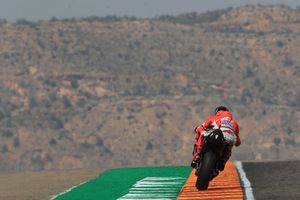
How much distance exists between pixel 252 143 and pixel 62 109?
58.2ft

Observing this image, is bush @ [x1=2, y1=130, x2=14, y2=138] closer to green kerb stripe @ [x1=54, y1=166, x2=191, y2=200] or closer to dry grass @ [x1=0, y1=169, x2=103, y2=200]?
dry grass @ [x1=0, y1=169, x2=103, y2=200]

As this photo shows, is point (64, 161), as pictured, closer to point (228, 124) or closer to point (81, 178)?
point (81, 178)

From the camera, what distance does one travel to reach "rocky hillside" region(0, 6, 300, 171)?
275ft

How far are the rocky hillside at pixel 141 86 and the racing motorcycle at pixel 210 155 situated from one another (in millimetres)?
60516

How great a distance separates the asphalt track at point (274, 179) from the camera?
16.3m

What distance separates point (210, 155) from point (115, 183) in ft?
20.1

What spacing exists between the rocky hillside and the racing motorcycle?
2383 inches

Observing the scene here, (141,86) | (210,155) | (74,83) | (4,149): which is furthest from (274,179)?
(141,86)

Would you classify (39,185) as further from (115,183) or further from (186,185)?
(186,185)

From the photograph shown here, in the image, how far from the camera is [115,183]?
22.5m

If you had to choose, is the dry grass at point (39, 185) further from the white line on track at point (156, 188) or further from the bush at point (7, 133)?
the bush at point (7, 133)

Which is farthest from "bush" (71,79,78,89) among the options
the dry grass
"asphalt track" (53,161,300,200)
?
"asphalt track" (53,161,300,200)

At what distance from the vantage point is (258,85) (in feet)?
326

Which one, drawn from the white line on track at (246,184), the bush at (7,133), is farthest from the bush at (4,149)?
the white line on track at (246,184)
